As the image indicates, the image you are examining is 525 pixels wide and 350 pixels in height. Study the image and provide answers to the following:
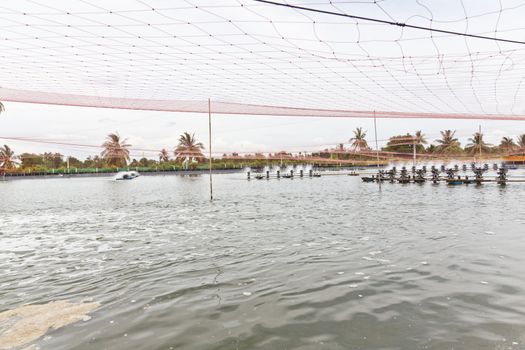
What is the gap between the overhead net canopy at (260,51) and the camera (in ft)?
29.3

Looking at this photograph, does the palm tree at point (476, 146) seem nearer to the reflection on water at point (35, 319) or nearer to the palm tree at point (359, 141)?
the palm tree at point (359, 141)

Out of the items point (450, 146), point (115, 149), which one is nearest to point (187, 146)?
point (115, 149)

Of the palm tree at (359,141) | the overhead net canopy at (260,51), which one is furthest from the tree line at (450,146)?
the overhead net canopy at (260,51)

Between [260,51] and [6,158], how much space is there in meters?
98.9

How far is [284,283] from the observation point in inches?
272

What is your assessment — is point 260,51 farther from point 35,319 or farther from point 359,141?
point 359,141

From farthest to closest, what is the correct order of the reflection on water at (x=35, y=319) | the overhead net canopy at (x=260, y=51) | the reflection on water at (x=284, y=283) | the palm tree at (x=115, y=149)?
the palm tree at (x=115, y=149) < the overhead net canopy at (x=260, y=51) < the reflection on water at (x=35, y=319) < the reflection on water at (x=284, y=283)

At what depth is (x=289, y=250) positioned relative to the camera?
9742mm

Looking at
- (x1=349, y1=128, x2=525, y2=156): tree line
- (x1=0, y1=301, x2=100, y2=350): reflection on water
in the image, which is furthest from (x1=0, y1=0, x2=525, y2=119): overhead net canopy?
(x1=349, y1=128, x2=525, y2=156): tree line

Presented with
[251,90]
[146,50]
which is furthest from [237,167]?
[146,50]

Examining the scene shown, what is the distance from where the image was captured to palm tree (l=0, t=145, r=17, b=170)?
3442 inches

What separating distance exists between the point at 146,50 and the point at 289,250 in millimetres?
8414

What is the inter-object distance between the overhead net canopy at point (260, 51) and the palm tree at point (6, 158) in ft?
281

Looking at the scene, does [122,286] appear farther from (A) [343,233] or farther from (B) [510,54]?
(B) [510,54]
